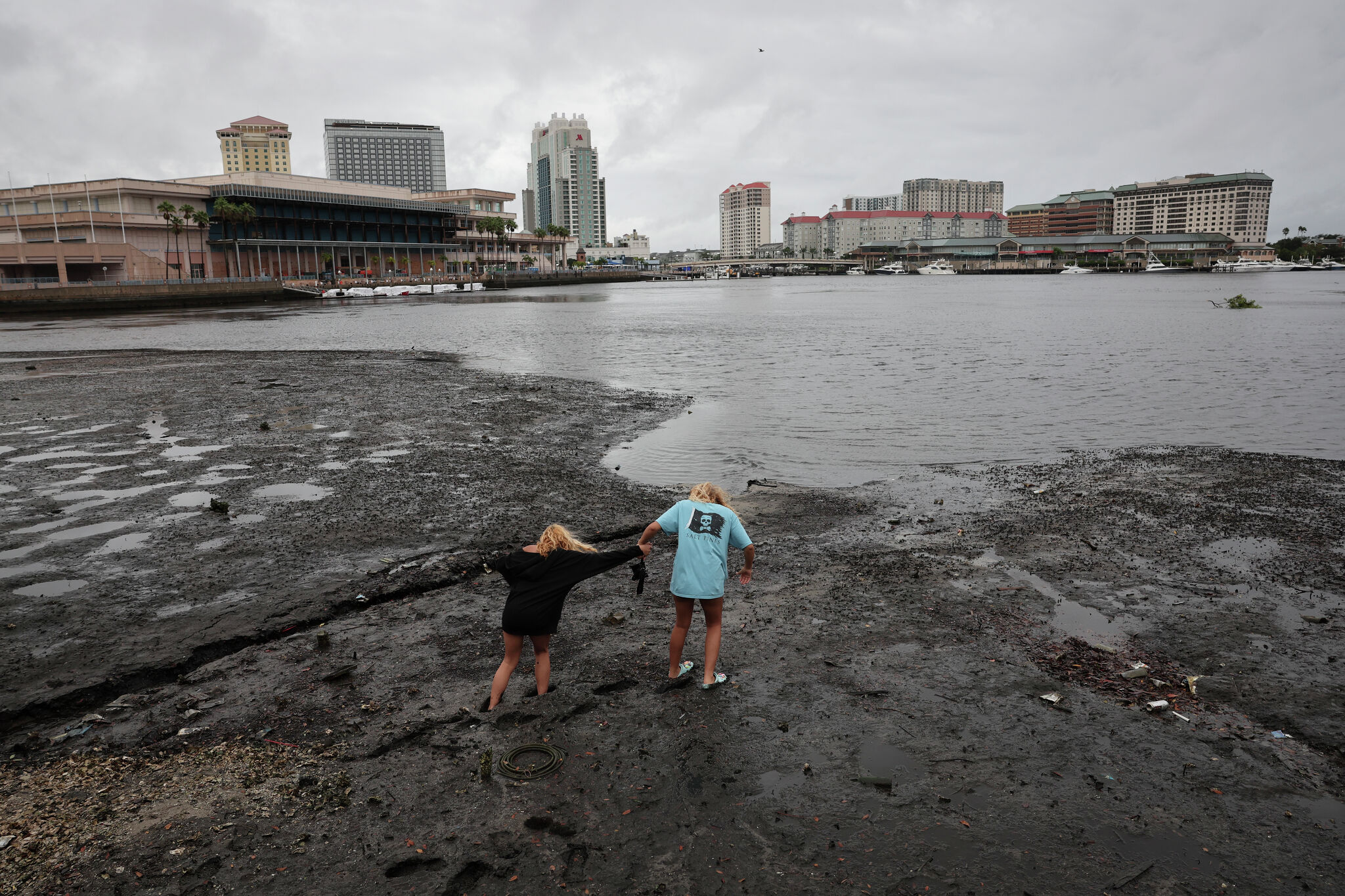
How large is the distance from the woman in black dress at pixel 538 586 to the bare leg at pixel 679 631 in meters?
0.77

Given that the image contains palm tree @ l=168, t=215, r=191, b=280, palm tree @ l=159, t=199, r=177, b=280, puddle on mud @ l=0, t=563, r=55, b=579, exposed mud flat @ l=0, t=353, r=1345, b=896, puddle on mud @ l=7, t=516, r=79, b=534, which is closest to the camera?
exposed mud flat @ l=0, t=353, r=1345, b=896

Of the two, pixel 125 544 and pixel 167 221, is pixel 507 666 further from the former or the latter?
pixel 167 221

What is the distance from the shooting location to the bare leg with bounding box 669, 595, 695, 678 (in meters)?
6.54

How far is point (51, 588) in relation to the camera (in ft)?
28.5

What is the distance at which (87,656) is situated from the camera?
714 centimetres

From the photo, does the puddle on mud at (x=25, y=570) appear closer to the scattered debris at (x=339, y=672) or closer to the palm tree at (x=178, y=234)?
the scattered debris at (x=339, y=672)

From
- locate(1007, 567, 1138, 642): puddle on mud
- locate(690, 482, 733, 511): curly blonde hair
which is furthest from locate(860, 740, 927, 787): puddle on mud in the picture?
locate(1007, 567, 1138, 642): puddle on mud

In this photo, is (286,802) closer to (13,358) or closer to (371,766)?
(371,766)

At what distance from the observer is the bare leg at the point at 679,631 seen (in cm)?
654

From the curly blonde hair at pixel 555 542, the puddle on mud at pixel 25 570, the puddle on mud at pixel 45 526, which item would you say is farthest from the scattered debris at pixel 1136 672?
the puddle on mud at pixel 45 526

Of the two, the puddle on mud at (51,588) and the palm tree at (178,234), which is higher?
the palm tree at (178,234)

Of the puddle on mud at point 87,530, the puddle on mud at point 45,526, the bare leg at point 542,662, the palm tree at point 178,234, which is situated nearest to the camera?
the bare leg at point 542,662

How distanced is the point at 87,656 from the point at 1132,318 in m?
65.7

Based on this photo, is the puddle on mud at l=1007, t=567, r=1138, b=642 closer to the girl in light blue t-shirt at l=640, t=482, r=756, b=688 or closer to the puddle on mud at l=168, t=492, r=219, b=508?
the girl in light blue t-shirt at l=640, t=482, r=756, b=688
